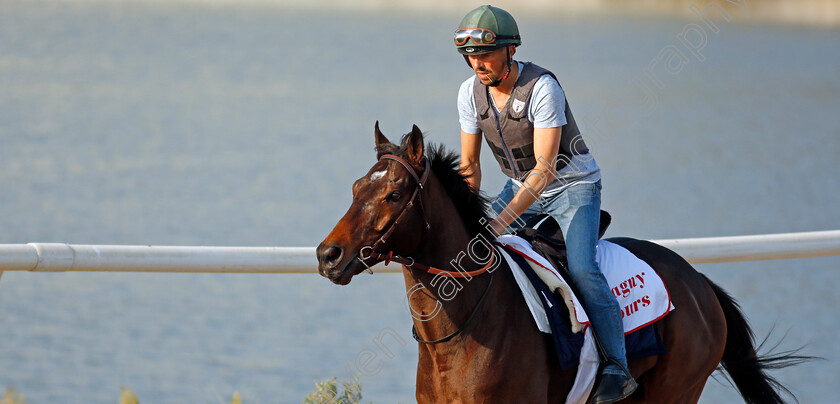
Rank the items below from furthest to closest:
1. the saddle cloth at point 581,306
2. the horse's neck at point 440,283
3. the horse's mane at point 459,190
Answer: the saddle cloth at point 581,306 < the horse's mane at point 459,190 < the horse's neck at point 440,283

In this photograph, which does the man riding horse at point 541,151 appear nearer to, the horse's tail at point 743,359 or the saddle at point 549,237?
the saddle at point 549,237

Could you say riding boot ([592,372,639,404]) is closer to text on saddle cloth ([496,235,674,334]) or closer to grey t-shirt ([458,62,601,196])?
text on saddle cloth ([496,235,674,334])

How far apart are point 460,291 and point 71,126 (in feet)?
94.6

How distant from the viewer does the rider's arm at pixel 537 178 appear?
392 cm

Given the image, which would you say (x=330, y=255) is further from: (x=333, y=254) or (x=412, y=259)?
(x=412, y=259)

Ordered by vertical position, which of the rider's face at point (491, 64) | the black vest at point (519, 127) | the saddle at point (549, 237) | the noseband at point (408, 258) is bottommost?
the saddle at point (549, 237)

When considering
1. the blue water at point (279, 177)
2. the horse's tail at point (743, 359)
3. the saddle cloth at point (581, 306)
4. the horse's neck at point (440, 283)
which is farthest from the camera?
the blue water at point (279, 177)

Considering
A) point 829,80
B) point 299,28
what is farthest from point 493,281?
point 299,28

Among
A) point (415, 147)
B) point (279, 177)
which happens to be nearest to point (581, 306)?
point (415, 147)

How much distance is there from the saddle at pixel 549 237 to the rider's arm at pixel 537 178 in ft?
0.91

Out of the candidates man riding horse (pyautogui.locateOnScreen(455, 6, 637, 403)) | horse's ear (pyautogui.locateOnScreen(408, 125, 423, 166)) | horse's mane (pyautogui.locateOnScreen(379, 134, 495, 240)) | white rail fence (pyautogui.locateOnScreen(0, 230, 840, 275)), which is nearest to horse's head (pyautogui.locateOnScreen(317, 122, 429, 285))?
horse's ear (pyautogui.locateOnScreen(408, 125, 423, 166))

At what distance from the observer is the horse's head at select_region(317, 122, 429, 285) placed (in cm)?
326

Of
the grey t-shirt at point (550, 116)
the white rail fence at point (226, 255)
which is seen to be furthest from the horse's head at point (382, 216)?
the white rail fence at point (226, 255)

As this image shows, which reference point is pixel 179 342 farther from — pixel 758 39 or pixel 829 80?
pixel 758 39
